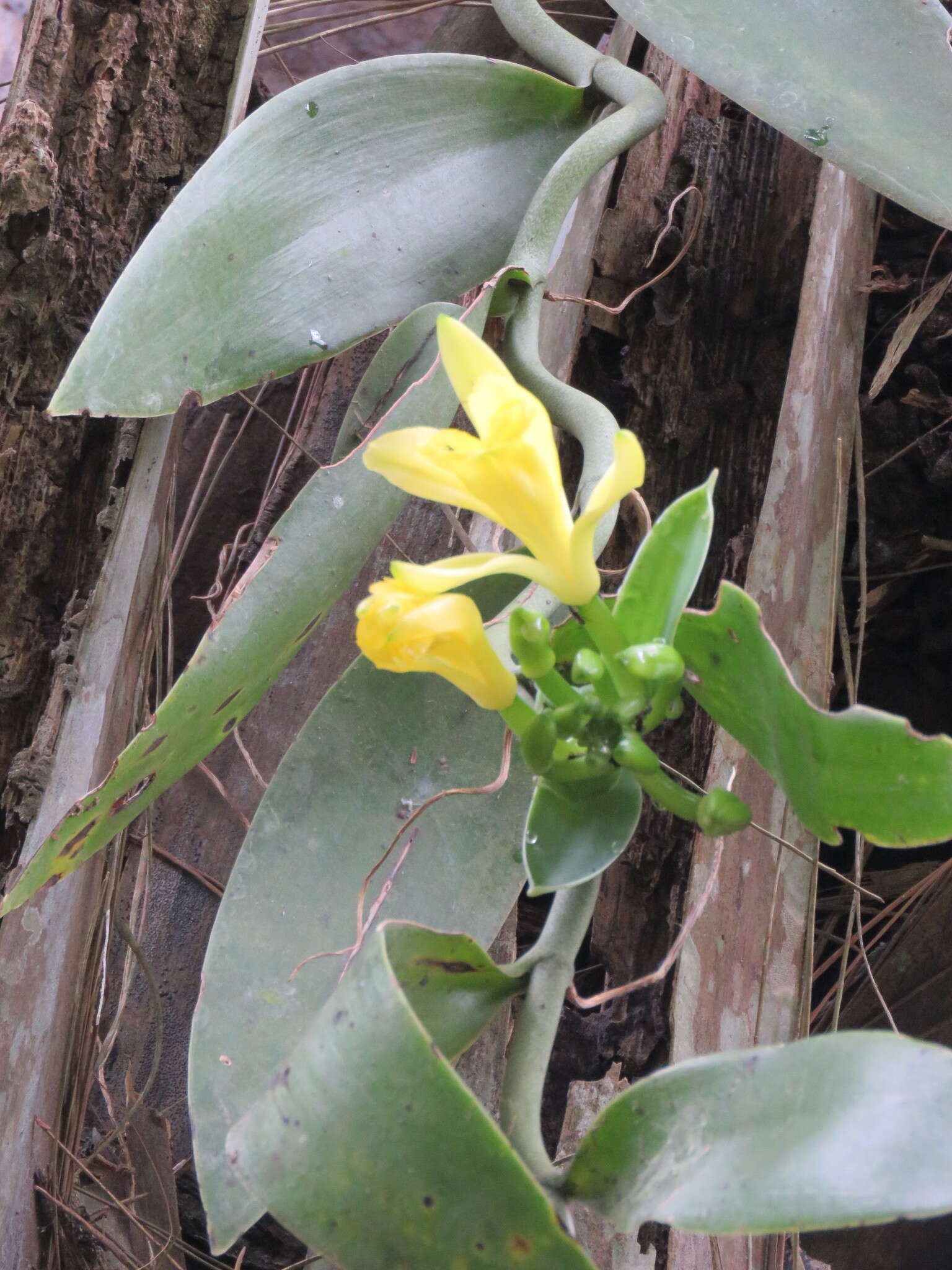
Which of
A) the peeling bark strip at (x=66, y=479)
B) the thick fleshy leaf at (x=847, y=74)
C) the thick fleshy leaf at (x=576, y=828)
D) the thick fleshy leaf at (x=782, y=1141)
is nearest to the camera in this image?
the thick fleshy leaf at (x=782, y=1141)

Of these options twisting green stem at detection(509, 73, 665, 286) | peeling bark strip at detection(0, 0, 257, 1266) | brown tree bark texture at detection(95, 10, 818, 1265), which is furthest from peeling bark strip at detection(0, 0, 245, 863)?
twisting green stem at detection(509, 73, 665, 286)

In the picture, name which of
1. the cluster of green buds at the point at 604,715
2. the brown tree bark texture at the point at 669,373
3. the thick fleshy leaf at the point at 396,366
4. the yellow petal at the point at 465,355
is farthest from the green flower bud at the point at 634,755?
the brown tree bark texture at the point at 669,373

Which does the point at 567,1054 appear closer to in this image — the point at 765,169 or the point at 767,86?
the point at 767,86

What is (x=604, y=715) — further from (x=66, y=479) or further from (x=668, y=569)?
(x=66, y=479)

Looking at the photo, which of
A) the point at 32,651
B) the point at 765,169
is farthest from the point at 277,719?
the point at 765,169

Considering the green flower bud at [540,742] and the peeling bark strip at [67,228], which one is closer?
the green flower bud at [540,742]

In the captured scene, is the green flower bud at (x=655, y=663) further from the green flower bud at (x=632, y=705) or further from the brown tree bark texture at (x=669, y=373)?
the brown tree bark texture at (x=669, y=373)
